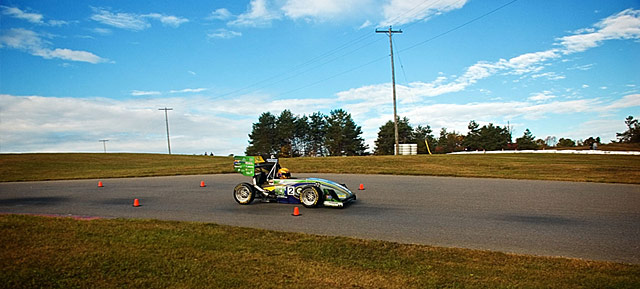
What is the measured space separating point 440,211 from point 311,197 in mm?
3640

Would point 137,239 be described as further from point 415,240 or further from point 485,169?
point 485,169

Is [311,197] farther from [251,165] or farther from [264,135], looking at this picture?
[264,135]

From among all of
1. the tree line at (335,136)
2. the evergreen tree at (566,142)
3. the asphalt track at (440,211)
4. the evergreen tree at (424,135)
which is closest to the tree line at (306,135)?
the tree line at (335,136)

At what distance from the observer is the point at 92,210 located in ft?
36.1

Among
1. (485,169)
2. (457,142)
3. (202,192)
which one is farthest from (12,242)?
(457,142)

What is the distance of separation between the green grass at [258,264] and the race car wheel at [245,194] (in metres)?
4.40

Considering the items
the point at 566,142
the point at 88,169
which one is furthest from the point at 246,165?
the point at 566,142

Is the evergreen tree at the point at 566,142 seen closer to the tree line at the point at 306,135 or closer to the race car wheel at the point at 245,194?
the tree line at the point at 306,135

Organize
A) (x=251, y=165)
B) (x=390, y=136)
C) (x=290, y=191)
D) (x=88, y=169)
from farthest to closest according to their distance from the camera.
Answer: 1. (x=390, y=136)
2. (x=88, y=169)
3. (x=251, y=165)
4. (x=290, y=191)

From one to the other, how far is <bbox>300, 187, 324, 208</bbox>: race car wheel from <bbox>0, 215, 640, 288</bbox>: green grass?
329 centimetres

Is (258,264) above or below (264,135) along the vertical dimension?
below

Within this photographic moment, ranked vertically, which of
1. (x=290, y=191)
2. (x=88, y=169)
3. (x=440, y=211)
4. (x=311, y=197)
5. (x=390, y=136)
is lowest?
(x=440, y=211)

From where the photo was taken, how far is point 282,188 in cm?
1153

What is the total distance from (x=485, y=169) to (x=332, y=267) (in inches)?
744
